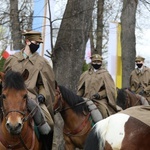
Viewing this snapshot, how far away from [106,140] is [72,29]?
635cm

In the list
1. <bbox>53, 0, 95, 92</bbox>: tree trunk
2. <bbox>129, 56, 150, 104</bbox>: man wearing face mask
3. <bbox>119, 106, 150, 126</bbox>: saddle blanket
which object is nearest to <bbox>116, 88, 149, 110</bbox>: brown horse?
<bbox>129, 56, 150, 104</bbox>: man wearing face mask

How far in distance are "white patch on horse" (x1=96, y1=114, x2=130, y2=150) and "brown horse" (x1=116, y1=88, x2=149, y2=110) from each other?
941 cm

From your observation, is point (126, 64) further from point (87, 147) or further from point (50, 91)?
point (87, 147)

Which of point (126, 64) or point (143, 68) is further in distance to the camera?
point (126, 64)

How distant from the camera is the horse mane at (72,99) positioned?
410 inches

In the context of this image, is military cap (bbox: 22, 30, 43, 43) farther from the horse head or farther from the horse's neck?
the horse's neck

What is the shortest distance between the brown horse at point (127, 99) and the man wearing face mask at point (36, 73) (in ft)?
19.9

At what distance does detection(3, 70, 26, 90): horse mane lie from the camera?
22.8 feet

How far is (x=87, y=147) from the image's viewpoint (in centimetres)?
493

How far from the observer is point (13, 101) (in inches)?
268

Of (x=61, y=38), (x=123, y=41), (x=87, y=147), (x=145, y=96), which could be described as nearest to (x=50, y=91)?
(x=61, y=38)

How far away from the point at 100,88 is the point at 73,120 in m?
1.43

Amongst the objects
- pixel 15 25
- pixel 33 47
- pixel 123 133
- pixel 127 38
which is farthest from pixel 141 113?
pixel 15 25

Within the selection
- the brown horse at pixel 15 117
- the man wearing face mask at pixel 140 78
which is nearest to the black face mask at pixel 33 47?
the brown horse at pixel 15 117
